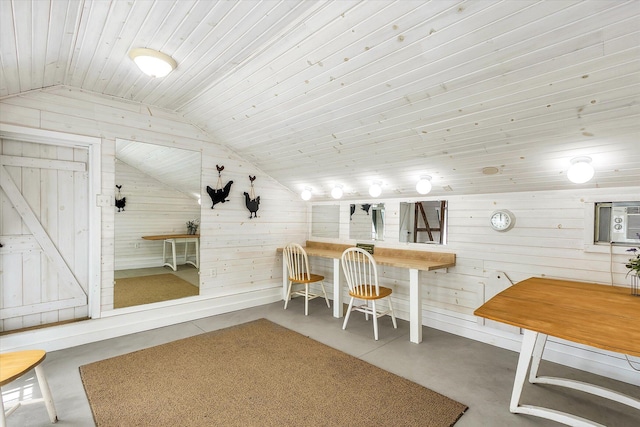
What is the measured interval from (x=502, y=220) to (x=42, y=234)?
4.27 m

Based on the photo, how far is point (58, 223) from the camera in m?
3.02

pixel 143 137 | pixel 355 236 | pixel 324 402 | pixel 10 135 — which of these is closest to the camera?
pixel 324 402

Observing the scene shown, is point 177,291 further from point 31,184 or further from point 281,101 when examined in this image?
point 281,101

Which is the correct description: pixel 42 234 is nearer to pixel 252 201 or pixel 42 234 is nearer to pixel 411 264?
pixel 252 201

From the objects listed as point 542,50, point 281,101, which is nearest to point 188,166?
point 281,101

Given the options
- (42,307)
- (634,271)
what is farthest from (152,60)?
(634,271)

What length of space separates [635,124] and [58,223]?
14.9 ft

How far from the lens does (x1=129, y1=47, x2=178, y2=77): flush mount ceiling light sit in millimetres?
2225

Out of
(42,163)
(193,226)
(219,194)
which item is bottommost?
(193,226)

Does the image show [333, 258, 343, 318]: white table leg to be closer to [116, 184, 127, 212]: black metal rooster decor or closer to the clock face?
the clock face

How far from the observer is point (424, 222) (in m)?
3.66

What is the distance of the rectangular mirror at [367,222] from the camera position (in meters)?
4.13

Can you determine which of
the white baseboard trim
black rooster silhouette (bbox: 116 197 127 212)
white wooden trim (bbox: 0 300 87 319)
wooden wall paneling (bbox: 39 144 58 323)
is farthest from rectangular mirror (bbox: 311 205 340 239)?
Result: wooden wall paneling (bbox: 39 144 58 323)

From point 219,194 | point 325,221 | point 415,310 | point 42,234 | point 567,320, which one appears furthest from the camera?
point 325,221
